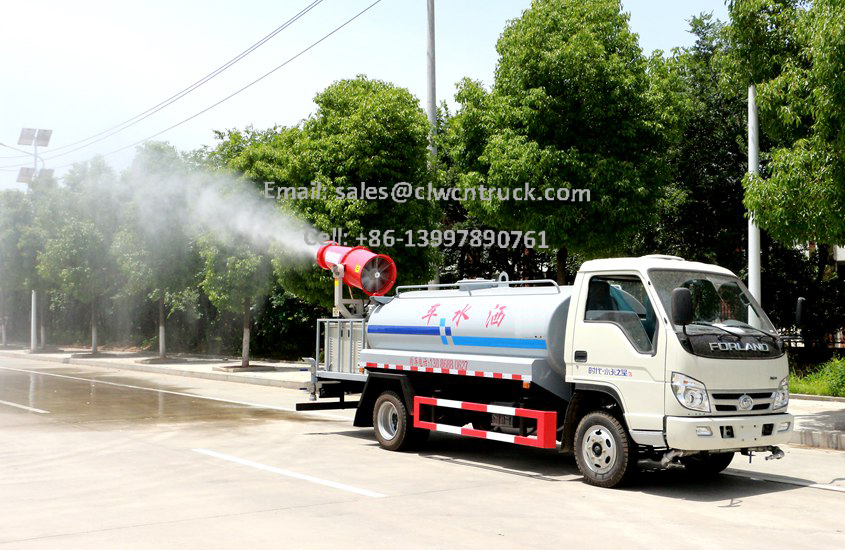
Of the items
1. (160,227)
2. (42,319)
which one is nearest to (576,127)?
(160,227)

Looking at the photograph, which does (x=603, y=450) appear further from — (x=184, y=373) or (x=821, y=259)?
(x=184, y=373)

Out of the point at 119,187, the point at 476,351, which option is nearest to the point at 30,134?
the point at 119,187

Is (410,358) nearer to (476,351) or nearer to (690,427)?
(476,351)

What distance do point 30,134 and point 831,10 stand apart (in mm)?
53258

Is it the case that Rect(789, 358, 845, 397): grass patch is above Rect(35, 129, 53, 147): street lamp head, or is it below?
below

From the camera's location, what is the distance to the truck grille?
8773 millimetres

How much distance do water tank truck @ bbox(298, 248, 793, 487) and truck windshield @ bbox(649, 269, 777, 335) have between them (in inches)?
0.6

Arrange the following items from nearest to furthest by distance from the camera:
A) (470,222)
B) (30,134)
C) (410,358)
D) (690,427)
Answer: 1. (690,427)
2. (410,358)
3. (470,222)
4. (30,134)

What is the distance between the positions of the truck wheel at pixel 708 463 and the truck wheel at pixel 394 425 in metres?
3.67

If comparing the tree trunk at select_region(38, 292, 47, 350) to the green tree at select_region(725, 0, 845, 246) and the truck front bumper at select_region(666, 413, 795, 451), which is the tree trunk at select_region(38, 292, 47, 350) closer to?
the green tree at select_region(725, 0, 845, 246)

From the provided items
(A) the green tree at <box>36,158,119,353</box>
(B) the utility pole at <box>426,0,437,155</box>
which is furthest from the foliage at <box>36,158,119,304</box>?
(B) the utility pole at <box>426,0,437,155</box>

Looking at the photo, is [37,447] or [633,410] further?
[37,447]

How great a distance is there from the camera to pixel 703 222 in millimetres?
24938

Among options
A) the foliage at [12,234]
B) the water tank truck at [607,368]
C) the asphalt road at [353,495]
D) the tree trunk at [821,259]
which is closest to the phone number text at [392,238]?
the asphalt road at [353,495]
